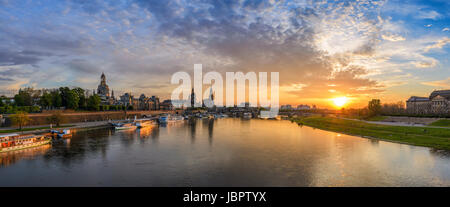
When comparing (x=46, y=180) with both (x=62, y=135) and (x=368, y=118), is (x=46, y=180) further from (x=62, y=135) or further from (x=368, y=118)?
(x=368, y=118)

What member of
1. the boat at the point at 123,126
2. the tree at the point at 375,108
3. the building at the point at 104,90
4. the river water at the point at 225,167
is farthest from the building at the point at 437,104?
the building at the point at 104,90

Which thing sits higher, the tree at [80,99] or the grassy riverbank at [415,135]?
the tree at [80,99]

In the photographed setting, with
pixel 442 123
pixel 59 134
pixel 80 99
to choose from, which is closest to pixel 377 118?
pixel 442 123

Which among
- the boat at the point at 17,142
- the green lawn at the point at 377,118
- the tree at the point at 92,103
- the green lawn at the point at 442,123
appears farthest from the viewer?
the tree at the point at 92,103

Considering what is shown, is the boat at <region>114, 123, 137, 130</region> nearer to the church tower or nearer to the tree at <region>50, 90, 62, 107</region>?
the tree at <region>50, 90, 62, 107</region>

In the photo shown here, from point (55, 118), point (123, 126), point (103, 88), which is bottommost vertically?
point (123, 126)

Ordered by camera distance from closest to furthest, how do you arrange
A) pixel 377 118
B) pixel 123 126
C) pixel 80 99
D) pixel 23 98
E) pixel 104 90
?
1. pixel 123 126
2. pixel 377 118
3. pixel 23 98
4. pixel 80 99
5. pixel 104 90

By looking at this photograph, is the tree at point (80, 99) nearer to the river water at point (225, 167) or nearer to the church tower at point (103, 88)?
the river water at point (225, 167)

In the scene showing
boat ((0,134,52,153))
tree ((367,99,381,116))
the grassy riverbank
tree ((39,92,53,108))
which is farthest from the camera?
tree ((367,99,381,116))

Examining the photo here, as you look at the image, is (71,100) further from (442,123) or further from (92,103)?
(442,123)

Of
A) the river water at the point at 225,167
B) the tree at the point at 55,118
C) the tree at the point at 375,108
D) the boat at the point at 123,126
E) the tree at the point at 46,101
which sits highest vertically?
the tree at the point at 46,101

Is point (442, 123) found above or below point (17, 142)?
above

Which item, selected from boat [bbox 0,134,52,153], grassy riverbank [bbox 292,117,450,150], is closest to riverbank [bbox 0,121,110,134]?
boat [bbox 0,134,52,153]

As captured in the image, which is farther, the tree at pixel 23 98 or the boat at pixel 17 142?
the tree at pixel 23 98
